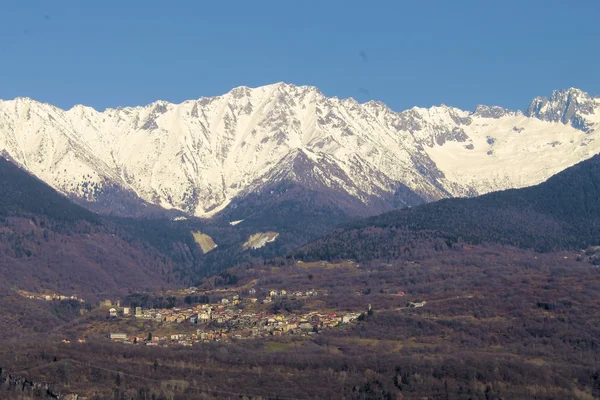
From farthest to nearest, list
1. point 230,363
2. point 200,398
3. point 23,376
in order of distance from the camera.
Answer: point 230,363 < point 23,376 < point 200,398

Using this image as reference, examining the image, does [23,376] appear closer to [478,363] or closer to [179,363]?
[179,363]

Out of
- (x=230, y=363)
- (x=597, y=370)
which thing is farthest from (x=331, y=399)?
(x=597, y=370)

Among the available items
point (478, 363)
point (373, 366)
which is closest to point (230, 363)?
point (373, 366)

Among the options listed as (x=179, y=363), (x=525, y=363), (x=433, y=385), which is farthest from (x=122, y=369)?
(x=525, y=363)

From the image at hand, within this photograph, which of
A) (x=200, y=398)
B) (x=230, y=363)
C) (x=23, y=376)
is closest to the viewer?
(x=200, y=398)

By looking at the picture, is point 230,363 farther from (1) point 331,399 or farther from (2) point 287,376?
(1) point 331,399

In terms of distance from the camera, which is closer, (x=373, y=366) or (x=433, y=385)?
(x=433, y=385)

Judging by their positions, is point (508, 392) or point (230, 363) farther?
point (230, 363)

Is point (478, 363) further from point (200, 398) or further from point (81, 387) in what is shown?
point (81, 387)
